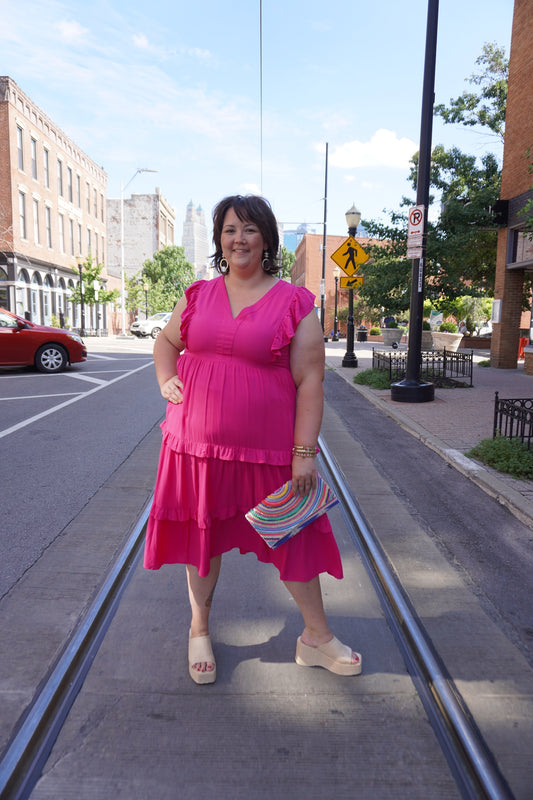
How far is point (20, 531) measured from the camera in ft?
13.3

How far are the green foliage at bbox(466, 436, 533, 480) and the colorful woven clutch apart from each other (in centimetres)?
380

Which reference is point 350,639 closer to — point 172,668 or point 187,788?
point 172,668

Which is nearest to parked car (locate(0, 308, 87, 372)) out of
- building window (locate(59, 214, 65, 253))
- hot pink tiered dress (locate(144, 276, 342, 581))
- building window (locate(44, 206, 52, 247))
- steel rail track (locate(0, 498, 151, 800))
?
steel rail track (locate(0, 498, 151, 800))

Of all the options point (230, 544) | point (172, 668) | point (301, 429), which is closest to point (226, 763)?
point (172, 668)

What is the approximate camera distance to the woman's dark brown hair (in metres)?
2.32

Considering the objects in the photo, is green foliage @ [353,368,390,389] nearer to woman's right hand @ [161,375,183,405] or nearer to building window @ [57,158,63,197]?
woman's right hand @ [161,375,183,405]

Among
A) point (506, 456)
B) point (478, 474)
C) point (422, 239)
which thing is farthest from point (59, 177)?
point (478, 474)

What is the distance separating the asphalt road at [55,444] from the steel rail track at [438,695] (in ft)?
6.71

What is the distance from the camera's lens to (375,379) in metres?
13.2

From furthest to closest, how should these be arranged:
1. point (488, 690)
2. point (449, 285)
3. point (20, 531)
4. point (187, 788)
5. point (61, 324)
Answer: point (61, 324), point (449, 285), point (20, 531), point (488, 690), point (187, 788)

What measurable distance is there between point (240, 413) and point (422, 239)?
8937mm

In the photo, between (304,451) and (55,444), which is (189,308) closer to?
(304,451)

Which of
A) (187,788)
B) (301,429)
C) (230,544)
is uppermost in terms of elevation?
(301,429)

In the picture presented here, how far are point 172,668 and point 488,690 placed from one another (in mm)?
1281
